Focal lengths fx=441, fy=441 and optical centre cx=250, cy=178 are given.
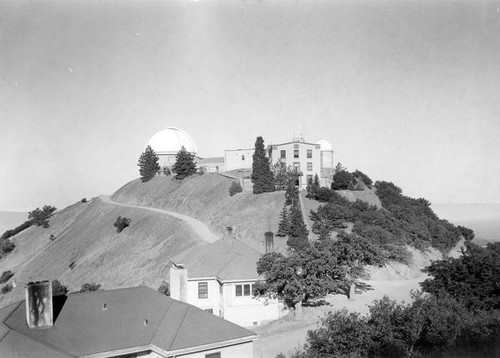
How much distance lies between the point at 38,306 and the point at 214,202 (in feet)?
190

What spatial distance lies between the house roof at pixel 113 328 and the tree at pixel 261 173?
45.7 m

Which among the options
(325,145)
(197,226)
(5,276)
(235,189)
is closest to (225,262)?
(197,226)

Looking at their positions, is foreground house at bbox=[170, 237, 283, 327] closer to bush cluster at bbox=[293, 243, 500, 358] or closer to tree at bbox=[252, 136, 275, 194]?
bush cluster at bbox=[293, 243, 500, 358]

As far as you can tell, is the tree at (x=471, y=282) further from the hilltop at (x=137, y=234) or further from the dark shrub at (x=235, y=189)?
the dark shrub at (x=235, y=189)

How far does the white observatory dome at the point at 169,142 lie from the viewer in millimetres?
108188

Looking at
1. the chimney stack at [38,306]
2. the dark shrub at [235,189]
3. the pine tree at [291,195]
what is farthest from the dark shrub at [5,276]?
the chimney stack at [38,306]

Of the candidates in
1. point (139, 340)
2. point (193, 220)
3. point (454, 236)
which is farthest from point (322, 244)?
point (193, 220)

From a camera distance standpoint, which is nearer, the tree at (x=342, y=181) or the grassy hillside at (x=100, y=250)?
the grassy hillside at (x=100, y=250)

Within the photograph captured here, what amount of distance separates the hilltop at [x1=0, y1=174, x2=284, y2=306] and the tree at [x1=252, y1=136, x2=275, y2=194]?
1.52m

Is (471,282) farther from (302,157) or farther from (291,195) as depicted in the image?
(302,157)

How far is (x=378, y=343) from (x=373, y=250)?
19973 mm

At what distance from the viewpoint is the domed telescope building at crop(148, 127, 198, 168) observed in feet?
355

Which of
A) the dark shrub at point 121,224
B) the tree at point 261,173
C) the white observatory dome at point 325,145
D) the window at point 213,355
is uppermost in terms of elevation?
the white observatory dome at point 325,145

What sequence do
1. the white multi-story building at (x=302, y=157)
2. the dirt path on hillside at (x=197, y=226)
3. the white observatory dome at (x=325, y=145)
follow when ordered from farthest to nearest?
the white observatory dome at (x=325, y=145) → the white multi-story building at (x=302, y=157) → the dirt path on hillside at (x=197, y=226)
